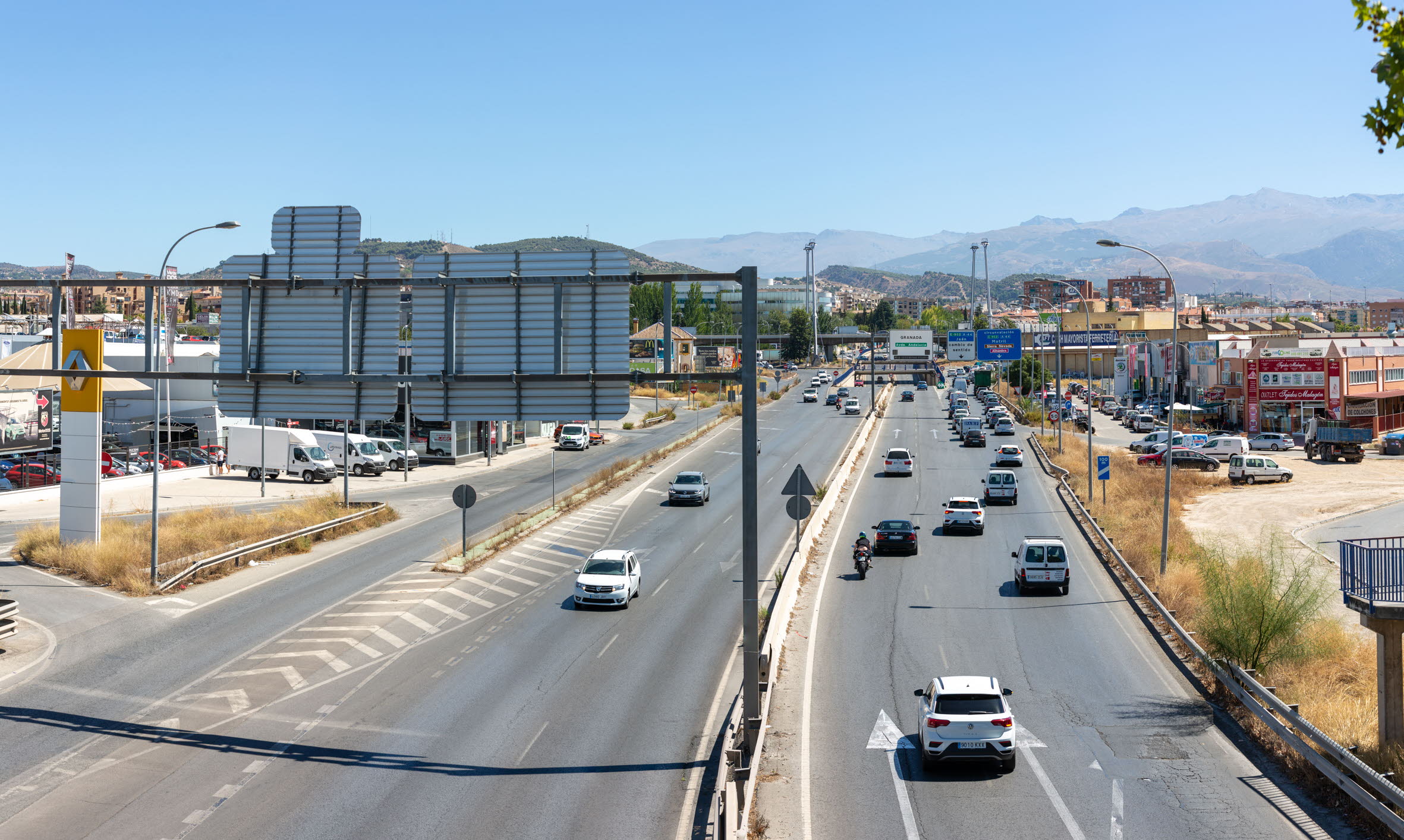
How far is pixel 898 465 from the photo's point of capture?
5866 centimetres

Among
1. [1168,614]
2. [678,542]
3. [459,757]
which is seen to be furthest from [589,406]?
[678,542]

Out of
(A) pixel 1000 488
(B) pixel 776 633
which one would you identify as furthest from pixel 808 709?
(A) pixel 1000 488

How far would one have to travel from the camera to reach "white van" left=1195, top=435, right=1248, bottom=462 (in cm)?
6688

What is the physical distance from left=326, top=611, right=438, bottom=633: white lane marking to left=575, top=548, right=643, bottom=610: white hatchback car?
4216 millimetres

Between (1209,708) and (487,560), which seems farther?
(487,560)

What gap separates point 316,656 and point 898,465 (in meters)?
40.8

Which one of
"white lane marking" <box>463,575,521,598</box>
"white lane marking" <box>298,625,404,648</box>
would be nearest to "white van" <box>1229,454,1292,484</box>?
"white lane marking" <box>463,575,521,598</box>

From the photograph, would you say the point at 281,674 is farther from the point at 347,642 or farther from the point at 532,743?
the point at 532,743

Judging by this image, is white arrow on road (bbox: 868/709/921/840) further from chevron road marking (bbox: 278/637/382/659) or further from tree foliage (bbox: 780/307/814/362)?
tree foliage (bbox: 780/307/814/362)

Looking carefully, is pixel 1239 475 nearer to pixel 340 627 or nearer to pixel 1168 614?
pixel 1168 614

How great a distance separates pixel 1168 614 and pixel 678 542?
18622 millimetres

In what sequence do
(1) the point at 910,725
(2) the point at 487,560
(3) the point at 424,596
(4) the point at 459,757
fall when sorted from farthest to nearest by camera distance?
(2) the point at 487,560
(3) the point at 424,596
(1) the point at 910,725
(4) the point at 459,757

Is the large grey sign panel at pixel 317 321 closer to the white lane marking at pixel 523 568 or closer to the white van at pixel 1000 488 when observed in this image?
the white lane marking at pixel 523 568

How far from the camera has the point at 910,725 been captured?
18984mm
